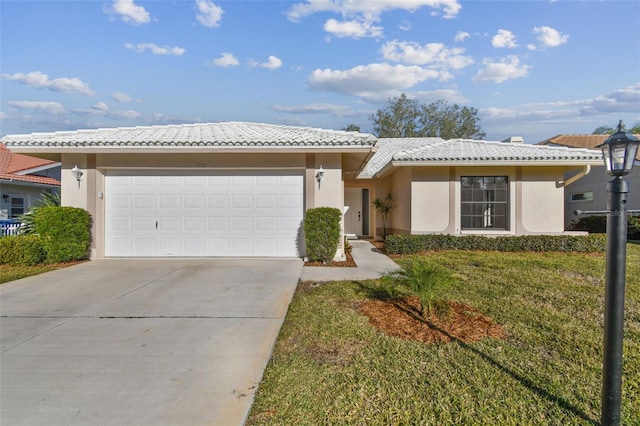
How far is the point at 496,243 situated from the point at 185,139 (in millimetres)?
10046

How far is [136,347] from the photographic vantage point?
3703 millimetres

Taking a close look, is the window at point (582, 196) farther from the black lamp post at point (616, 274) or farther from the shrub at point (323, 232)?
the black lamp post at point (616, 274)

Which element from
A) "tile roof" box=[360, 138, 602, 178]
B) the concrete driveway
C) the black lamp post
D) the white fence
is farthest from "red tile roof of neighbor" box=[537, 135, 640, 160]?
the white fence

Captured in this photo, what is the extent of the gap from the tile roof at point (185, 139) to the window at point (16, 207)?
27.4 feet

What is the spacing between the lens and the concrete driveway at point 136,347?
2.62 m

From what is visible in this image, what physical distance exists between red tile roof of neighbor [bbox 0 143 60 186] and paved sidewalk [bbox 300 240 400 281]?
14.7m

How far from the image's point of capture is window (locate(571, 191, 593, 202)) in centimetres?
1695

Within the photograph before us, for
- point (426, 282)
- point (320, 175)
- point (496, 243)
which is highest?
point (320, 175)

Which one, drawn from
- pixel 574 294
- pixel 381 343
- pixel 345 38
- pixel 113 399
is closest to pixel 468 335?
pixel 381 343

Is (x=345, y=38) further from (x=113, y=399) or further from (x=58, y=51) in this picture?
(x=113, y=399)

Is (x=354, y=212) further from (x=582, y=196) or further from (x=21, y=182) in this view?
(x=21, y=182)

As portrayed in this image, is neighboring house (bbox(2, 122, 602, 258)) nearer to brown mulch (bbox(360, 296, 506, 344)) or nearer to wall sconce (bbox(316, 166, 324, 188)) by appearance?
wall sconce (bbox(316, 166, 324, 188))

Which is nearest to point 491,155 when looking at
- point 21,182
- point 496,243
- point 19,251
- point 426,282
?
point 496,243

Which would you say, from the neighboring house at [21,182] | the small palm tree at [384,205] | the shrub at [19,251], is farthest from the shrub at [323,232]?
the neighboring house at [21,182]
